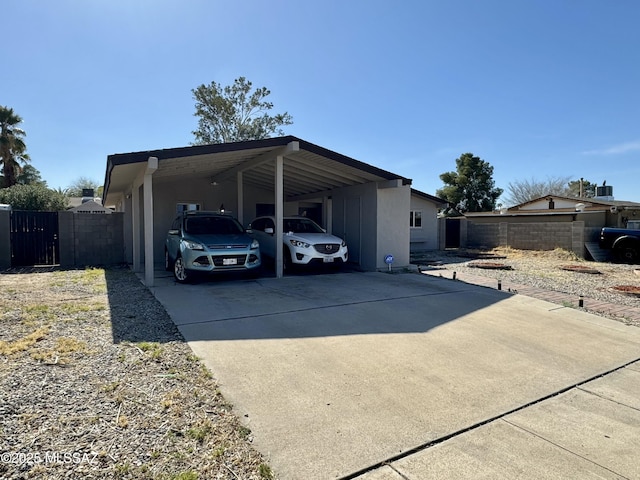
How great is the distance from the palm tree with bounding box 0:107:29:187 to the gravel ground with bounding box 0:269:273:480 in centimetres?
2636

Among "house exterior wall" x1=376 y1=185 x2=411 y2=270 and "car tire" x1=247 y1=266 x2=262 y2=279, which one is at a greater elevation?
"house exterior wall" x1=376 y1=185 x2=411 y2=270

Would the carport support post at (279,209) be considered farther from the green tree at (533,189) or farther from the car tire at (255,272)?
the green tree at (533,189)

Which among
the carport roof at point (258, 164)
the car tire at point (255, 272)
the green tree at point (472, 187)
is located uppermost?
the green tree at point (472, 187)

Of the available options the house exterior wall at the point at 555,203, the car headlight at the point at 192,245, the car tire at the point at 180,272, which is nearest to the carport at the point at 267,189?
the car tire at the point at 180,272

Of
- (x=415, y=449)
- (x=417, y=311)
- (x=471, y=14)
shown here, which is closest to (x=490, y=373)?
(x=415, y=449)

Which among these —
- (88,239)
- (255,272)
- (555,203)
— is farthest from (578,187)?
(88,239)

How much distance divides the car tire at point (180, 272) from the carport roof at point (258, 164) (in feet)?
7.32

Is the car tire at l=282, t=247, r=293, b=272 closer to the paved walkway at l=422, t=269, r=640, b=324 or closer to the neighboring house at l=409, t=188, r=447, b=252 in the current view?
the paved walkway at l=422, t=269, r=640, b=324

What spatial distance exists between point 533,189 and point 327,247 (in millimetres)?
44161

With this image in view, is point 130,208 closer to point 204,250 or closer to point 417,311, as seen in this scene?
point 204,250

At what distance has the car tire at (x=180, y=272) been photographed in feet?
27.4

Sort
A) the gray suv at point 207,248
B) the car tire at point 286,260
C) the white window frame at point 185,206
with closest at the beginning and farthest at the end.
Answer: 1. the gray suv at point 207,248
2. the car tire at point 286,260
3. the white window frame at point 185,206

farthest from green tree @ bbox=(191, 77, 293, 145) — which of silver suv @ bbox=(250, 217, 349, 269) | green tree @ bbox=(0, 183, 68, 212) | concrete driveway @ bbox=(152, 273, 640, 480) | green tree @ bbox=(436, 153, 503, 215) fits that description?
concrete driveway @ bbox=(152, 273, 640, 480)

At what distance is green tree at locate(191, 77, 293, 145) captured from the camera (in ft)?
87.4
